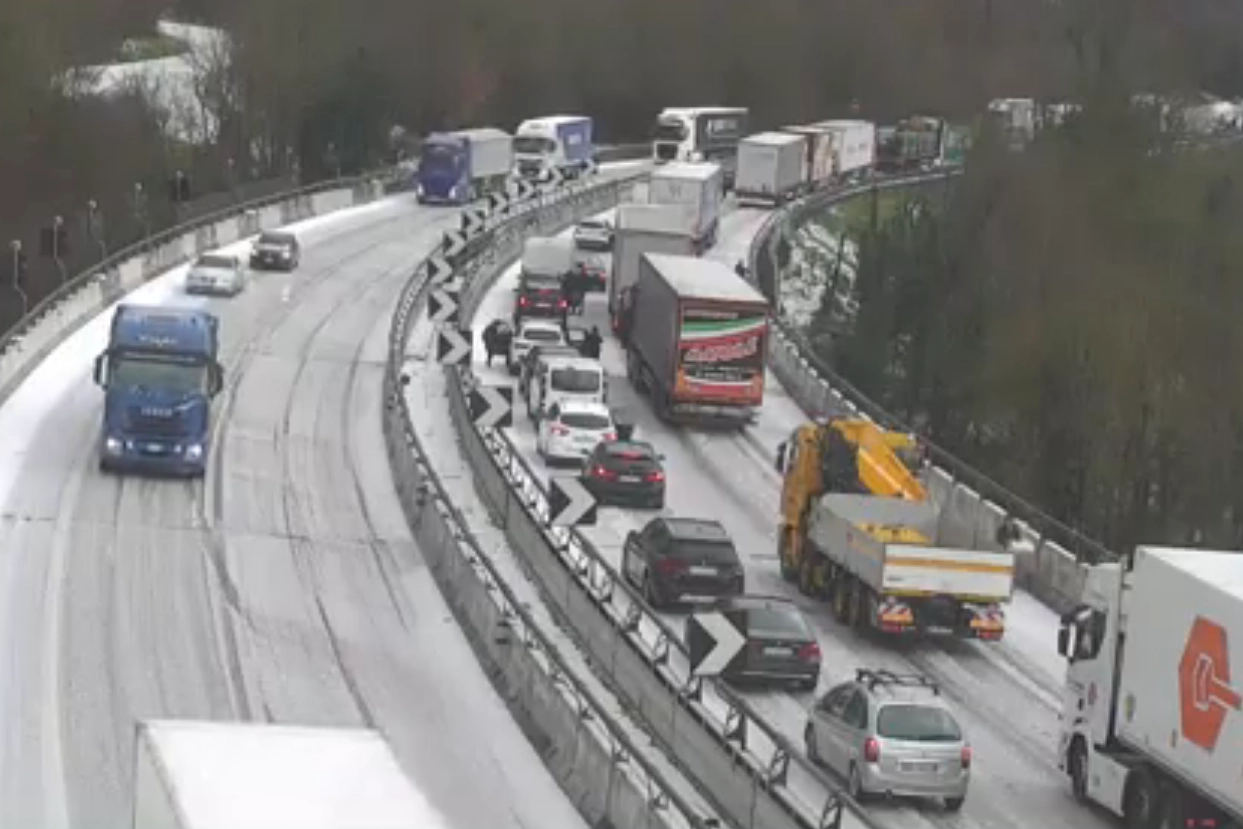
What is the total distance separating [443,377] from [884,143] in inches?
3018

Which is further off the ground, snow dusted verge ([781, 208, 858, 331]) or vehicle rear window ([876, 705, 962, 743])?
vehicle rear window ([876, 705, 962, 743])

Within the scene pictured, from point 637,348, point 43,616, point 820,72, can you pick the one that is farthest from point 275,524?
point 820,72

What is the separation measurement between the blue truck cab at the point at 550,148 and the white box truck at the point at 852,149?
42.5 feet

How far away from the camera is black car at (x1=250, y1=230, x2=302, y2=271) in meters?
75.2

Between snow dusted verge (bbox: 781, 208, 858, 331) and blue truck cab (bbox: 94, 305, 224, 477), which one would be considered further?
snow dusted verge (bbox: 781, 208, 858, 331)

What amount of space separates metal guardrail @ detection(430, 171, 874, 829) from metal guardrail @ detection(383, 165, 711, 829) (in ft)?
2.58

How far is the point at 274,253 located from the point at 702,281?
82.9 ft

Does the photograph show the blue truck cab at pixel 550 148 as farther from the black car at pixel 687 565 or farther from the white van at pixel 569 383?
the black car at pixel 687 565

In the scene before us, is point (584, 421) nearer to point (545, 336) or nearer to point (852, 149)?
point (545, 336)

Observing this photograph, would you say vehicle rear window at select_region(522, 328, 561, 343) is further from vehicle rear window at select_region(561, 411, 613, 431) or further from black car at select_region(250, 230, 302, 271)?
black car at select_region(250, 230, 302, 271)

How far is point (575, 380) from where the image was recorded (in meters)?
50.7

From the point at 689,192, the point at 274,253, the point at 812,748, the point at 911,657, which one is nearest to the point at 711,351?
the point at 911,657

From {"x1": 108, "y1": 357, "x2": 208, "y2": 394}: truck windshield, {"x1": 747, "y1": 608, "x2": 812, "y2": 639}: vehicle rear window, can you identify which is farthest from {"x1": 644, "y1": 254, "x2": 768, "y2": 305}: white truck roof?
{"x1": 747, "y1": 608, "x2": 812, "y2": 639}: vehicle rear window

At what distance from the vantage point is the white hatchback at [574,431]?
47438mm
